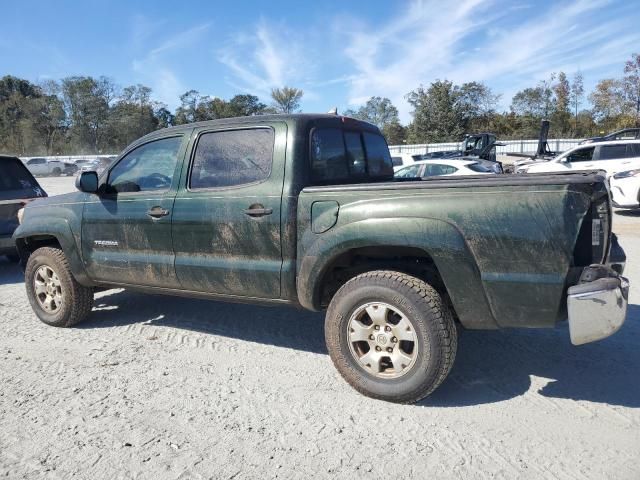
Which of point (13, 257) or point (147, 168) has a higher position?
point (147, 168)

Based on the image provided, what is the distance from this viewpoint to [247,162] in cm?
379

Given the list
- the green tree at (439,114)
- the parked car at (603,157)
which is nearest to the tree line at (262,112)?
the green tree at (439,114)

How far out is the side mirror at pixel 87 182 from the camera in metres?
4.36

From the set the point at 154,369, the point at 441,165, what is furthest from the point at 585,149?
the point at 154,369

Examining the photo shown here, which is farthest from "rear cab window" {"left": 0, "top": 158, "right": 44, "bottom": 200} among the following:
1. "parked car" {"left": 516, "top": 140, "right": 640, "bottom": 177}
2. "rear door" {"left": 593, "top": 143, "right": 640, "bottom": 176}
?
"rear door" {"left": 593, "top": 143, "right": 640, "bottom": 176}

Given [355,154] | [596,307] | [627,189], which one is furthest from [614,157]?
[596,307]

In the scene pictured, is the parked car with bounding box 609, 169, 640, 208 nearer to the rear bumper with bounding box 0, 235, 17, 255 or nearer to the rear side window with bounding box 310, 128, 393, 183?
the rear side window with bounding box 310, 128, 393, 183

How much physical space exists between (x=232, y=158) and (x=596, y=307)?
8.54 ft

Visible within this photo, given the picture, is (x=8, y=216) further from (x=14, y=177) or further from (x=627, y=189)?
(x=627, y=189)

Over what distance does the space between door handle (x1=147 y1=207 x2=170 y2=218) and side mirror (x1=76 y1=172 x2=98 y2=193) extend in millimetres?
666

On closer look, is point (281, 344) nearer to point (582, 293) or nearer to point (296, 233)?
point (296, 233)

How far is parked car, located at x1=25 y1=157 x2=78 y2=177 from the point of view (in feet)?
132

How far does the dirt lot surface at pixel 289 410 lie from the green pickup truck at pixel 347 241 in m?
0.35

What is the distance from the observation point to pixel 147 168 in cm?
437
